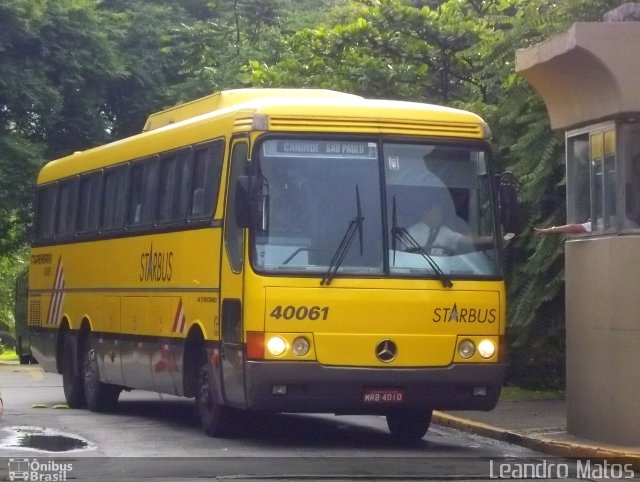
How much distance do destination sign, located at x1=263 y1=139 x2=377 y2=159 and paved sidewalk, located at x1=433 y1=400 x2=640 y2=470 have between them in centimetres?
332

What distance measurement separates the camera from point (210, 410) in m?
14.4

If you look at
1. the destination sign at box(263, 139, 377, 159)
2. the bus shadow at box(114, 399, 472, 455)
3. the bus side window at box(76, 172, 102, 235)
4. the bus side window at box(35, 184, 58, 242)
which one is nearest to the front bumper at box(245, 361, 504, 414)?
the bus shadow at box(114, 399, 472, 455)

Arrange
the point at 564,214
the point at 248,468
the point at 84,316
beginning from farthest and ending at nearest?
1. the point at 84,316
2. the point at 564,214
3. the point at 248,468

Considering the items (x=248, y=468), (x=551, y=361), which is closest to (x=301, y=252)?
(x=248, y=468)

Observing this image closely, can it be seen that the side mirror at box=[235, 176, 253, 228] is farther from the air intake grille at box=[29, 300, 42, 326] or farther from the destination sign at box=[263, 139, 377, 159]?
the air intake grille at box=[29, 300, 42, 326]

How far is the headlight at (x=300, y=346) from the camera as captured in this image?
1292cm

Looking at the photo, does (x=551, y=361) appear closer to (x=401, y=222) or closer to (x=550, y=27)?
(x=550, y=27)

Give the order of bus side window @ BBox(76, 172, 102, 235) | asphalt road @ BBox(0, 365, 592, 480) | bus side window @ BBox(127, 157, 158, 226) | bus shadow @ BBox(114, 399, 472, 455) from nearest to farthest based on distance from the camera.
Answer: asphalt road @ BBox(0, 365, 592, 480) < bus shadow @ BBox(114, 399, 472, 455) < bus side window @ BBox(127, 157, 158, 226) < bus side window @ BBox(76, 172, 102, 235)

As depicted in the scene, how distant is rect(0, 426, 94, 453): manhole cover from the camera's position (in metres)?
13.6

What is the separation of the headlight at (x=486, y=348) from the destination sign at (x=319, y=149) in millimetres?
2015

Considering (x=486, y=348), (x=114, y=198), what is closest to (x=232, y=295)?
(x=486, y=348)

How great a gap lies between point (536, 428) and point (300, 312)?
3.78 meters

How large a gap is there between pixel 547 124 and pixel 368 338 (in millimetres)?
4496

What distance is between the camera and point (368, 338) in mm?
13047
